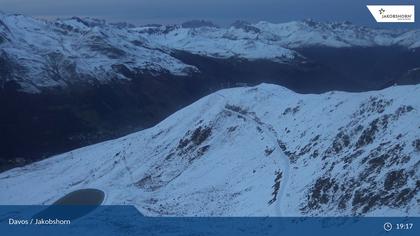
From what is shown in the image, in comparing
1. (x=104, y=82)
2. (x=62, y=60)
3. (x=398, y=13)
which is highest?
(x=62, y=60)

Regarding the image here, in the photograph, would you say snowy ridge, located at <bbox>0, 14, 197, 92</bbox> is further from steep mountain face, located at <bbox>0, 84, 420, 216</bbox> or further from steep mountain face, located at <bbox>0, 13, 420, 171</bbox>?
steep mountain face, located at <bbox>0, 84, 420, 216</bbox>

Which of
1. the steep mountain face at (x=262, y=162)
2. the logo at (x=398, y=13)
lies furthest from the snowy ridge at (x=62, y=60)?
the logo at (x=398, y=13)

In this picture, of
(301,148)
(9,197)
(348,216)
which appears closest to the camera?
(348,216)

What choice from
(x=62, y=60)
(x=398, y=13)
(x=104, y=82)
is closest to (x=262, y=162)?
(x=398, y=13)

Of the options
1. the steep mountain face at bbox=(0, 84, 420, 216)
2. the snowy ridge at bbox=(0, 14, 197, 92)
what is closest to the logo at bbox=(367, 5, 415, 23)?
the steep mountain face at bbox=(0, 84, 420, 216)

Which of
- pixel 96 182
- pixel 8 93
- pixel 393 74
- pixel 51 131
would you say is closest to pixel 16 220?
pixel 96 182

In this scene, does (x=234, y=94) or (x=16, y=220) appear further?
(x=234, y=94)

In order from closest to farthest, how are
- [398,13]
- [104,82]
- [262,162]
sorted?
1. [398,13]
2. [262,162]
3. [104,82]

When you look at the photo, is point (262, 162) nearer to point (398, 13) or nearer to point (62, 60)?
point (398, 13)

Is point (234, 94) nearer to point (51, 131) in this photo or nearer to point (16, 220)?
point (16, 220)
